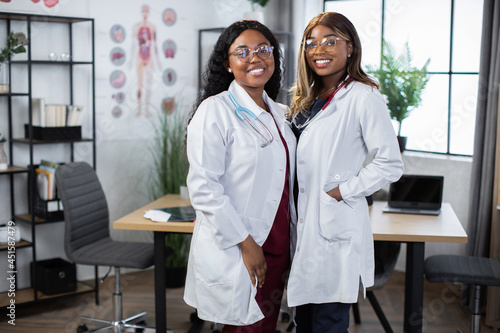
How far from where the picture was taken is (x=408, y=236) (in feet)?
9.34

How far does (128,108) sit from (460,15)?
2.75 m

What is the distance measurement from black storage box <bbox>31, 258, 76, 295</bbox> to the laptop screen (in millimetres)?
2206

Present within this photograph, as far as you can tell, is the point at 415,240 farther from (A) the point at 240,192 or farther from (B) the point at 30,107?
(B) the point at 30,107

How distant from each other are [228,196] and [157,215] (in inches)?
47.3

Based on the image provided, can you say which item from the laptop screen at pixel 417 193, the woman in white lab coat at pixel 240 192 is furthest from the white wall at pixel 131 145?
the woman in white lab coat at pixel 240 192

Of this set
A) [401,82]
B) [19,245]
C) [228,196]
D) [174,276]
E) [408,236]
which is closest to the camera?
[228,196]

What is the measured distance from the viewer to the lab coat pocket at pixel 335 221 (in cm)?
217

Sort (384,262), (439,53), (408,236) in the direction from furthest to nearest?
(439,53), (384,262), (408,236)

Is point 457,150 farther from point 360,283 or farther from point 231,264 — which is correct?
point 231,264

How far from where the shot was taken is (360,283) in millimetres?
2285

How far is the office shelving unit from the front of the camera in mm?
3834

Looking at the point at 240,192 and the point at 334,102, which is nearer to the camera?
the point at 240,192

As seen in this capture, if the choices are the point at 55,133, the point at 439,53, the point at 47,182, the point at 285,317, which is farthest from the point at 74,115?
the point at 439,53

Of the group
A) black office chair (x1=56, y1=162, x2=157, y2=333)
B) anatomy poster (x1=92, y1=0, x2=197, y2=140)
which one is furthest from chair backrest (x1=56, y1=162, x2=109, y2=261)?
anatomy poster (x1=92, y1=0, x2=197, y2=140)
